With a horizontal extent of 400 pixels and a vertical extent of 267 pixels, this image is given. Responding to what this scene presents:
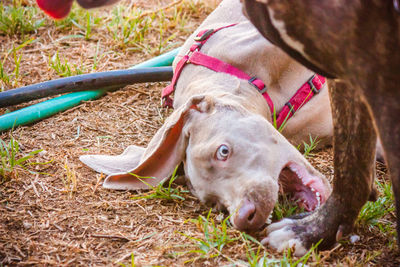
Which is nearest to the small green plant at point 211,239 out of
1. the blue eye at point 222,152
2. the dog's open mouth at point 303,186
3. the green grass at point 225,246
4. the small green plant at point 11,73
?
the green grass at point 225,246

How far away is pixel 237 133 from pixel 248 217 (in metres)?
0.47

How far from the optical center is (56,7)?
2.24 m

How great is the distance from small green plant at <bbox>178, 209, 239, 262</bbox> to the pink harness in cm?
85

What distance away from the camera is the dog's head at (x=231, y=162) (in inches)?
102

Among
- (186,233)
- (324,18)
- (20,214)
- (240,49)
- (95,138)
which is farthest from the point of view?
(95,138)

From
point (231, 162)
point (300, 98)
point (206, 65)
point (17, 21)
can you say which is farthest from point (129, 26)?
point (231, 162)

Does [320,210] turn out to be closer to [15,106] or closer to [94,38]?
[15,106]

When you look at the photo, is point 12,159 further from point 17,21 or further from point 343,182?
point 17,21

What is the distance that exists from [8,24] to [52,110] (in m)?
1.45

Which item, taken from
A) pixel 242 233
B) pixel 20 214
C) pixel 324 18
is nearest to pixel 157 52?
pixel 20 214

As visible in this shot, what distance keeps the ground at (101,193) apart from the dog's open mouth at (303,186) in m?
0.24

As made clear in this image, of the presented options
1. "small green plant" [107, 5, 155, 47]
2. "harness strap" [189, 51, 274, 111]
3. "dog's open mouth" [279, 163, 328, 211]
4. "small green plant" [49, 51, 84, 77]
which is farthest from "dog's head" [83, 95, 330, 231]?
"small green plant" [107, 5, 155, 47]

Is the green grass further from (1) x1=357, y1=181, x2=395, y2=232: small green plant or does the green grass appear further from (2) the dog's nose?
(1) x1=357, y1=181, x2=395, y2=232: small green plant

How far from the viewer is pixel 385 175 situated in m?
3.18
